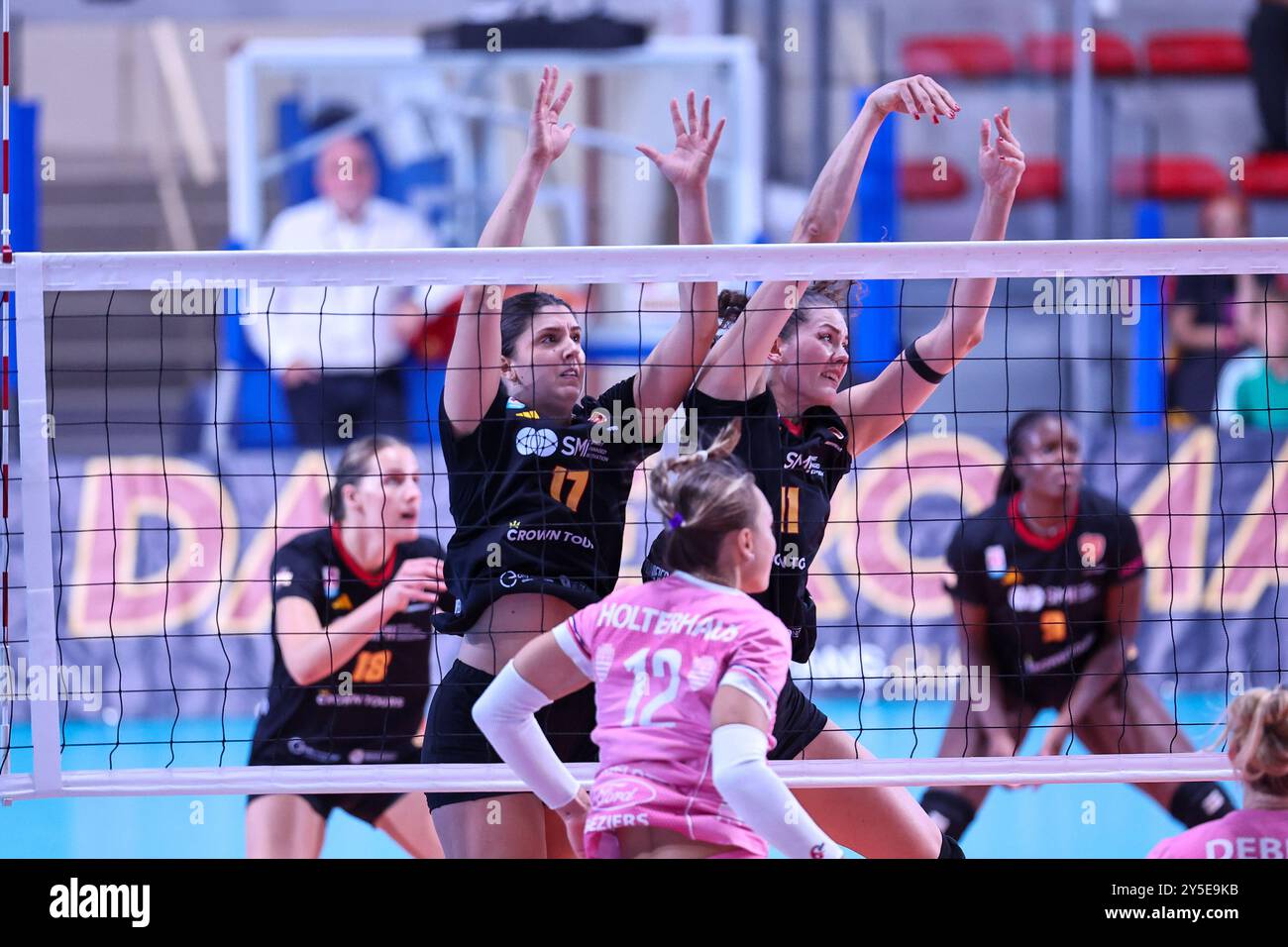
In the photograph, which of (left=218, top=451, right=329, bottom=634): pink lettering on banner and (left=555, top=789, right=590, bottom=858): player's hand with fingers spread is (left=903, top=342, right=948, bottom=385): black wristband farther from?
(left=218, top=451, right=329, bottom=634): pink lettering on banner

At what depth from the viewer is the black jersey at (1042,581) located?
5.72m

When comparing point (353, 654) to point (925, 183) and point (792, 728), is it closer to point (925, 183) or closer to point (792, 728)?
point (792, 728)

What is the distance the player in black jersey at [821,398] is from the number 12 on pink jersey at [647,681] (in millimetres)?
783

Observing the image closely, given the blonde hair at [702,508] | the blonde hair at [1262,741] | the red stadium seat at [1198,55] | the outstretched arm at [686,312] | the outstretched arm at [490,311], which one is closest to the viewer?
the blonde hair at [702,508]

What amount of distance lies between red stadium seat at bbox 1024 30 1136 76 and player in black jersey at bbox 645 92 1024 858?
741cm

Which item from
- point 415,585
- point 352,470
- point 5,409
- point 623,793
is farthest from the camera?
point 352,470

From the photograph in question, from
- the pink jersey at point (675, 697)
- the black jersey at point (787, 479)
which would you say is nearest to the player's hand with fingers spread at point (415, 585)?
the black jersey at point (787, 479)

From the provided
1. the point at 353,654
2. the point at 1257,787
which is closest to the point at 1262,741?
the point at 1257,787

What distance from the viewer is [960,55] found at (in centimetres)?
1189

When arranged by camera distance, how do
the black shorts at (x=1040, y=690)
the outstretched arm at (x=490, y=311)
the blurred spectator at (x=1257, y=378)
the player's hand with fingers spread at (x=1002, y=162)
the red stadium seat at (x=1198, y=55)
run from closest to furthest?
1. the outstretched arm at (x=490, y=311)
2. the player's hand with fingers spread at (x=1002, y=162)
3. the black shorts at (x=1040, y=690)
4. the blurred spectator at (x=1257, y=378)
5. the red stadium seat at (x=1198, y=55)

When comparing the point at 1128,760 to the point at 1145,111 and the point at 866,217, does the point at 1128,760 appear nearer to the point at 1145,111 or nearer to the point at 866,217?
the point at 866,217

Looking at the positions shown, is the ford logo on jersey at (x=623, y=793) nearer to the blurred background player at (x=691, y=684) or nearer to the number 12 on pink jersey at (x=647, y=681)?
the blurred background player at (x=691, y=684)

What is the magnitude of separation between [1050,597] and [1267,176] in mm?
6415
